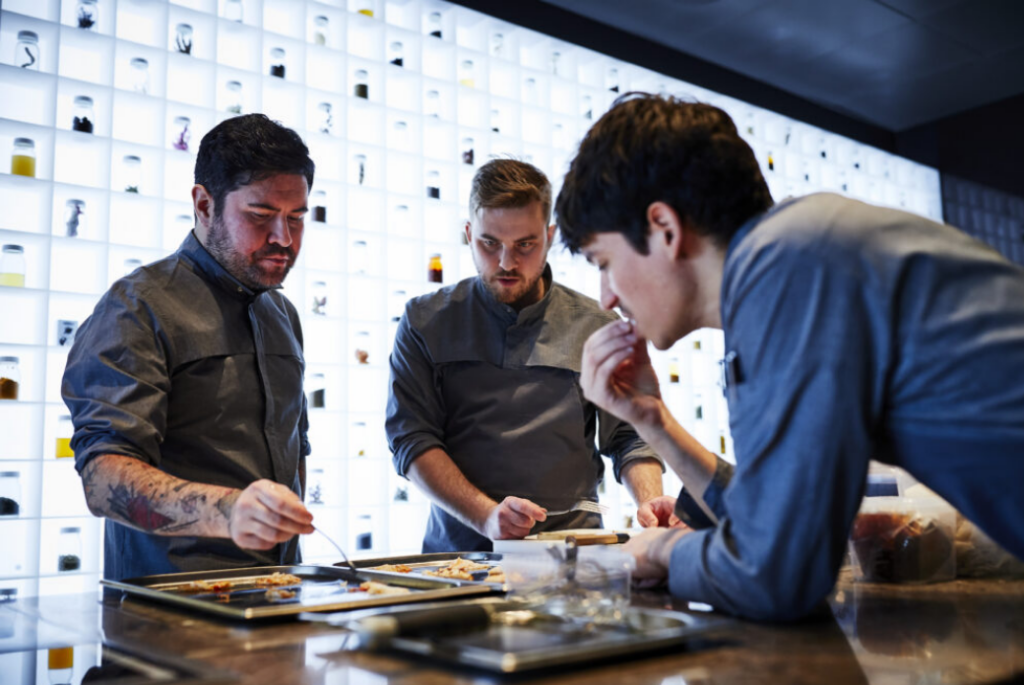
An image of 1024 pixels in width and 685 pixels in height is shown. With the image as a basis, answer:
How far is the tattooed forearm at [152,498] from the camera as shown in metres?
1.54

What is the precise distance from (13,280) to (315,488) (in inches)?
60.4

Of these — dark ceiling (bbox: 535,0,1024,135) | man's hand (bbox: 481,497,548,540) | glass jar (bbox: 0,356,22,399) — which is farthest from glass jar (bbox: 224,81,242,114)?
man's hand (bbox: 481,497,548,540)

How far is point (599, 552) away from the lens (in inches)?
41.9

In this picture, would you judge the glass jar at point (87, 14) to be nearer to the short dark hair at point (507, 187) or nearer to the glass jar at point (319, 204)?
the glass jar at point (319, 204)

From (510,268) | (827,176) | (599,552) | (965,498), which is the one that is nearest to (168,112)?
(510,268)

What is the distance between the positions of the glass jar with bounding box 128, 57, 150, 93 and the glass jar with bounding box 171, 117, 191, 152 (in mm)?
180

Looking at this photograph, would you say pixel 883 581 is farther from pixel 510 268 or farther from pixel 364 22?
pixel 364 22

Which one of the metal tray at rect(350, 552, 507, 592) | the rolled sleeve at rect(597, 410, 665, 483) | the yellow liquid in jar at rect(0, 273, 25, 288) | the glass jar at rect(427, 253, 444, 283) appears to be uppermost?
the glass jar at rect(427, 253, 444, 283)

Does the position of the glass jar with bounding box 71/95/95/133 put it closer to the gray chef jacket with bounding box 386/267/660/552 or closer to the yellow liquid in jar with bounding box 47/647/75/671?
the gray chef jacket with bounding box 386/267/660/552

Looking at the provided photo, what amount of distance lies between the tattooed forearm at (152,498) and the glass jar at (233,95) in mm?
2645

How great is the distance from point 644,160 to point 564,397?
1.22 meters

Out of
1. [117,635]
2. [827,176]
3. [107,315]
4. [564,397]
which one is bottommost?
[117,635]

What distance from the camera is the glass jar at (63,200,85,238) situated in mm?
3486

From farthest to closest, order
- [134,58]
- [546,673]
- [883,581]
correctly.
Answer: [134,58]
[883,581]
[546,673]
